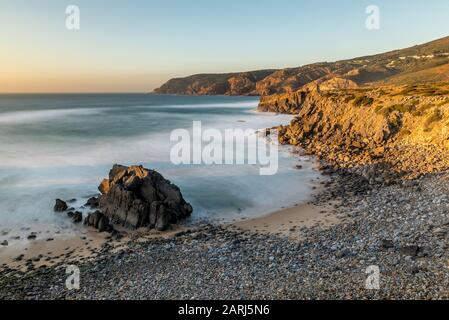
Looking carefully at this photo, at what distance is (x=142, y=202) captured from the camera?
25.5 meters

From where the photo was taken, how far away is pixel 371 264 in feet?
53.1

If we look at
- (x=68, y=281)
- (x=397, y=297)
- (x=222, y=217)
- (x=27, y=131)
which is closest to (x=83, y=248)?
(x=68, y=281)

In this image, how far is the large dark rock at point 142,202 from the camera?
2478 cm

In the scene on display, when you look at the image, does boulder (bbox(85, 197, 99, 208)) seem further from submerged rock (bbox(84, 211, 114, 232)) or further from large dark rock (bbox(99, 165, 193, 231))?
submerged rock (bbox(84, 211, 114, 232))

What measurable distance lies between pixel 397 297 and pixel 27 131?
85312mm

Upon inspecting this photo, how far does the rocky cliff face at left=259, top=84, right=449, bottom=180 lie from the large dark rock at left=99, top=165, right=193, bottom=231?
17.9m

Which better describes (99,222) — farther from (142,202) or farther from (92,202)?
(92,202)

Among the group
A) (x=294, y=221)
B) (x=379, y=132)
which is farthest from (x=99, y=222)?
(x=379, y=132)

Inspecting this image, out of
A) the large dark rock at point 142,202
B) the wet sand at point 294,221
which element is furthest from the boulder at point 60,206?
the wet sand at point 294,221

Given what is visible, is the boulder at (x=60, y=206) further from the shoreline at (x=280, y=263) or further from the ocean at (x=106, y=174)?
the shoreline at (x=280, y=263)

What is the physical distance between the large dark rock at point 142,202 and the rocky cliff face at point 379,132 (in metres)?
17.9

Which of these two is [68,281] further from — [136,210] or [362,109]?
[362,109]

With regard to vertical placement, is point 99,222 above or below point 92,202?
below

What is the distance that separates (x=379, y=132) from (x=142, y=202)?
31612 millimetres
